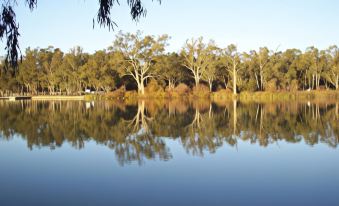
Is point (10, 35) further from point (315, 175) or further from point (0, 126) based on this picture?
point (0, 126)

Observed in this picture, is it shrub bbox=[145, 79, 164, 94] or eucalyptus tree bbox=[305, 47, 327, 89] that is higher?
eucalyptus tree bbox=[305, 47, 327, 89]

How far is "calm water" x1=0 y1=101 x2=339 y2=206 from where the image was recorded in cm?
657

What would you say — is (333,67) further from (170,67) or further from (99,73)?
(99,73)

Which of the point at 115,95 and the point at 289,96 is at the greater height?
the point at 115,95

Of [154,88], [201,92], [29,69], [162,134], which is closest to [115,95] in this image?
[154,88]

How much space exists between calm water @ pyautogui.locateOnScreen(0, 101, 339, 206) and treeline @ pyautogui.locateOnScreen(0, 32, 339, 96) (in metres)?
34.0

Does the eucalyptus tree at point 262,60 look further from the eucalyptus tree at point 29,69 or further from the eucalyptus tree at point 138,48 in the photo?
the eucalyptus tree at point 29,69

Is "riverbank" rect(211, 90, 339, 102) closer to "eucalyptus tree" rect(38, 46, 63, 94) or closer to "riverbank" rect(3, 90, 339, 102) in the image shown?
"riverbank" rect(3, 90, 339, 102)

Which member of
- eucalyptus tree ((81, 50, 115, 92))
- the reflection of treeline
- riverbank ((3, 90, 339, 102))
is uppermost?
eucalyptus tree ((81, 50, 115, 92))

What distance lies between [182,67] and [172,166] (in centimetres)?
4819

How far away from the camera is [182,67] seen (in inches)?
2226

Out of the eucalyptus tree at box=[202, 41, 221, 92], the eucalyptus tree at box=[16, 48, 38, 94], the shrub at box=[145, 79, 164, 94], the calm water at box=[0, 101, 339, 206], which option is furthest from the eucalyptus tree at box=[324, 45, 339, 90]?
the eucalyptus tree at box=[16, 48, 38, 94]

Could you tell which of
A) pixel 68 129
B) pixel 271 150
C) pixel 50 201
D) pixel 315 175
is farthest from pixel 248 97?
pixel 50 201

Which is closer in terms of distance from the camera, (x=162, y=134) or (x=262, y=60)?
(x=162, y=134)
